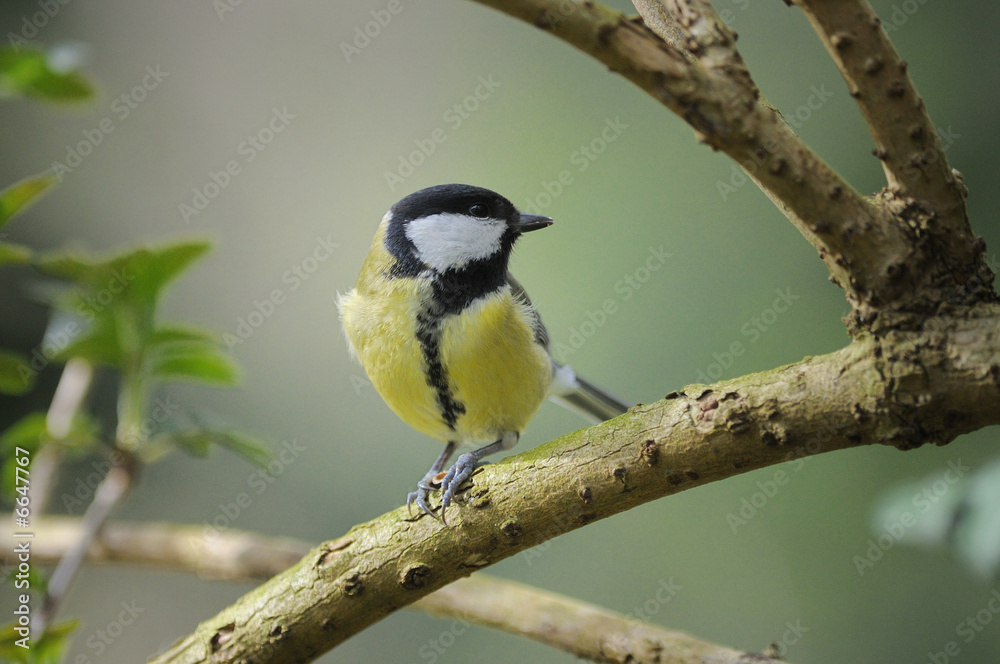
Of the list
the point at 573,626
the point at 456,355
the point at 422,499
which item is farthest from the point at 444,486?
the point at 573,626

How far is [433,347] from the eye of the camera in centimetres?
108

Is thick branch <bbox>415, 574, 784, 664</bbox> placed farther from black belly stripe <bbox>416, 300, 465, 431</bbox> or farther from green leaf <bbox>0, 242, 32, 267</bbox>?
green leaf <bbox>0, 242, 32, 267</bbox>

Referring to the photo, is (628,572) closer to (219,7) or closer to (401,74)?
(401,74)

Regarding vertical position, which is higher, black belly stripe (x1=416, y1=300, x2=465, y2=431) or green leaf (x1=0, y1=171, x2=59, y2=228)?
green leaf (x1=0, y1=171, x2=59, y2=228)

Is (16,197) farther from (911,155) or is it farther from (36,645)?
(911,155)

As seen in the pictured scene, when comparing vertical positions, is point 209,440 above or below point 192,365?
below

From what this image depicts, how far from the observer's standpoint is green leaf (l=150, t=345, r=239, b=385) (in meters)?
1.15

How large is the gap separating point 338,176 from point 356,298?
1413mm

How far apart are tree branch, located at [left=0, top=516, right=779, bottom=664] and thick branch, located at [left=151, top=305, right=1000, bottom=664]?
1.04 ft

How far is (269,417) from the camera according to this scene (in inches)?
98.3

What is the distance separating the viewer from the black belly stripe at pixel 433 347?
108 centimetres

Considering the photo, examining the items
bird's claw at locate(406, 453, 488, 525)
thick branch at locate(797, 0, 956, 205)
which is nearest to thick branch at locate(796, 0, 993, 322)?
thick branch at locate(797, 0, 956, 205)

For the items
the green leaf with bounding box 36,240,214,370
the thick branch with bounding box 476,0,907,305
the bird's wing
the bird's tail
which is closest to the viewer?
the thick branch with bounding box 476,0,907,305

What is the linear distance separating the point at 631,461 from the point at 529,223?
64 centimetres
